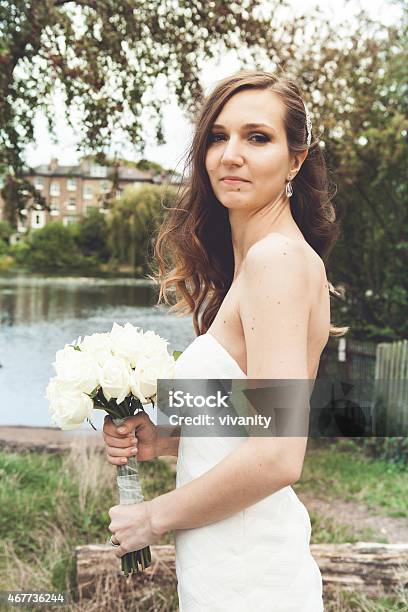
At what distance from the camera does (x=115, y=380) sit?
1.38 m

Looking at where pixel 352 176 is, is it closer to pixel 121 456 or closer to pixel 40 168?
pixel 40 168

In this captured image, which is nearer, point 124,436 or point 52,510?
point 124,436

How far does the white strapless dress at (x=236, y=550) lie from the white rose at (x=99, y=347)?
17 cm

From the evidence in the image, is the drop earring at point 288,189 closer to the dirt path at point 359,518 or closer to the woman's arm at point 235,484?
the woman's arm at point 235,484

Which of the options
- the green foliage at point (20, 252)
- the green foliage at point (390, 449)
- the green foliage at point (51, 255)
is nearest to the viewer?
the green foliage at point (20, 252)

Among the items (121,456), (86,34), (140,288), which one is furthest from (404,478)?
(121,456)

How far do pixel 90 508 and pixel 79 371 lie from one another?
2.89m

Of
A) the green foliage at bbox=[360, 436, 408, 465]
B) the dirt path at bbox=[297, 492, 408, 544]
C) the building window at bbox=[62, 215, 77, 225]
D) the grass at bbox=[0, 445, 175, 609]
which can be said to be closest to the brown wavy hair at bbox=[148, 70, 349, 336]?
the grass at bbox=[0, 445, 175, 609]

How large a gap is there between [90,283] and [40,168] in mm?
928

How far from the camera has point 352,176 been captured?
235 inches

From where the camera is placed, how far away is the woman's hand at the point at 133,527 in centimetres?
135

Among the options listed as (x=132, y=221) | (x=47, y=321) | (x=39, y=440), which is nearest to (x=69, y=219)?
(x=132, y=221)
